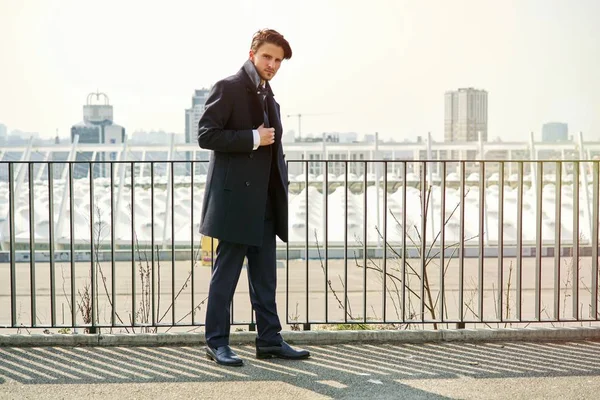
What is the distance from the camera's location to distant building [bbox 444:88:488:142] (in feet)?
262

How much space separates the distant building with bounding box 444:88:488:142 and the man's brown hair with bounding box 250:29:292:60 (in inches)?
2988

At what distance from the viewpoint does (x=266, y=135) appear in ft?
11.8

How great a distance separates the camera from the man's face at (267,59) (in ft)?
11.8

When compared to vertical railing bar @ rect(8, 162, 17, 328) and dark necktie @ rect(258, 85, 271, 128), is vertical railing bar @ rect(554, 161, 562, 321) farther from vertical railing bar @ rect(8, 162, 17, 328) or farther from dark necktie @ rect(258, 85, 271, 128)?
vertical railing bar @ rect(8, 162, 17, 328)

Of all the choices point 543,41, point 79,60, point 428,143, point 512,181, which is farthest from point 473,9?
point 79,60

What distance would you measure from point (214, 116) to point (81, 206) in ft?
83.5

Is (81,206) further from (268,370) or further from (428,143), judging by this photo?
(268,370)

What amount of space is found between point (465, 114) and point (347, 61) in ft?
116

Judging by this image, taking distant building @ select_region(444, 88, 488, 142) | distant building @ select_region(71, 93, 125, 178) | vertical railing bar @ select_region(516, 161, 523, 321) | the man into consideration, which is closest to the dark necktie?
the man

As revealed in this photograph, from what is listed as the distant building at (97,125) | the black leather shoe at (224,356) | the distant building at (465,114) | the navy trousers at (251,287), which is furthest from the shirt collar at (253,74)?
the distant building at (465,114)

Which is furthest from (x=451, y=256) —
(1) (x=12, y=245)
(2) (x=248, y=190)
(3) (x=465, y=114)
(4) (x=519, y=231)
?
(3) (x=465, y=114)

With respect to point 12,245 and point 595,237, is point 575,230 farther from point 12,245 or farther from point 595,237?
point 12,245

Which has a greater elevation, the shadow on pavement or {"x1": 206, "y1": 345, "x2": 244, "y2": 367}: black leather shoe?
{"x1": 206, "y1": 345, "x2": 244, "y2": 367}: black leather shoe

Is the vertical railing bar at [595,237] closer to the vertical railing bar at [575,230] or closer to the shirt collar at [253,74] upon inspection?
the vertical railing bar at [575,230]
